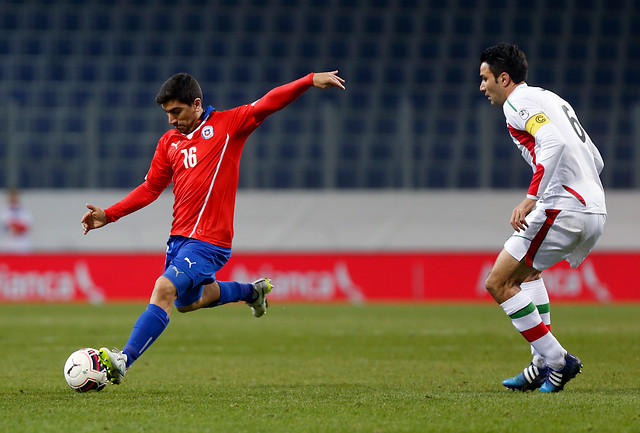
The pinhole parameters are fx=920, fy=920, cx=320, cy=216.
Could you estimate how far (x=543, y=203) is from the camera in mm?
5527

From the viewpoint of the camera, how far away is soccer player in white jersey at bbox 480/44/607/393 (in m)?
5.37

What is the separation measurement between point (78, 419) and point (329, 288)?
1317 centimetres

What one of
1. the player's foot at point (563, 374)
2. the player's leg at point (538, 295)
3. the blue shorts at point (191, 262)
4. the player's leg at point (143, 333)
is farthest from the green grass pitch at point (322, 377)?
the blue shorts at point (191, 262)

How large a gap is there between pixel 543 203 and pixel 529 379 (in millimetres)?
1141

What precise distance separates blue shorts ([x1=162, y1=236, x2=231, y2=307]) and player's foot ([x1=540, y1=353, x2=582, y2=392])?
7.19ft

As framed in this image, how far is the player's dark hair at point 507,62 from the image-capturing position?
5684 millimetres

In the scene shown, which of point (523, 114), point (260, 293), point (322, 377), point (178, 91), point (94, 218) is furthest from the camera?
point (260, 293)

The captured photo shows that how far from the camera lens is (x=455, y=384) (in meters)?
6.26

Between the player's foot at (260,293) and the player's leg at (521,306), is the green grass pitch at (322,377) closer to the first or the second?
the player's leg at (521,306)

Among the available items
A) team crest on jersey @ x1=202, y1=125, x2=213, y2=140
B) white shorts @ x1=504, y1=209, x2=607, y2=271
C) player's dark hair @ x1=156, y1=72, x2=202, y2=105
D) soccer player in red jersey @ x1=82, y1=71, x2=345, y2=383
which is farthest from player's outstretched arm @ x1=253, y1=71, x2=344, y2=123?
white shorts @ x1=504, y1=209, x2=607, y2=271

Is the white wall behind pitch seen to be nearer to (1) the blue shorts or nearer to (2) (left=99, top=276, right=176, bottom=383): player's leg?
(1) the blue shorts

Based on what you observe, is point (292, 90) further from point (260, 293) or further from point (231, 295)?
point (260, 293)

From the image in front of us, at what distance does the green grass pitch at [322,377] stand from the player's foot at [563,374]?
0.09 metres

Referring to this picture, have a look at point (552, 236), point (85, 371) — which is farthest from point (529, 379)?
point (85, 371)
